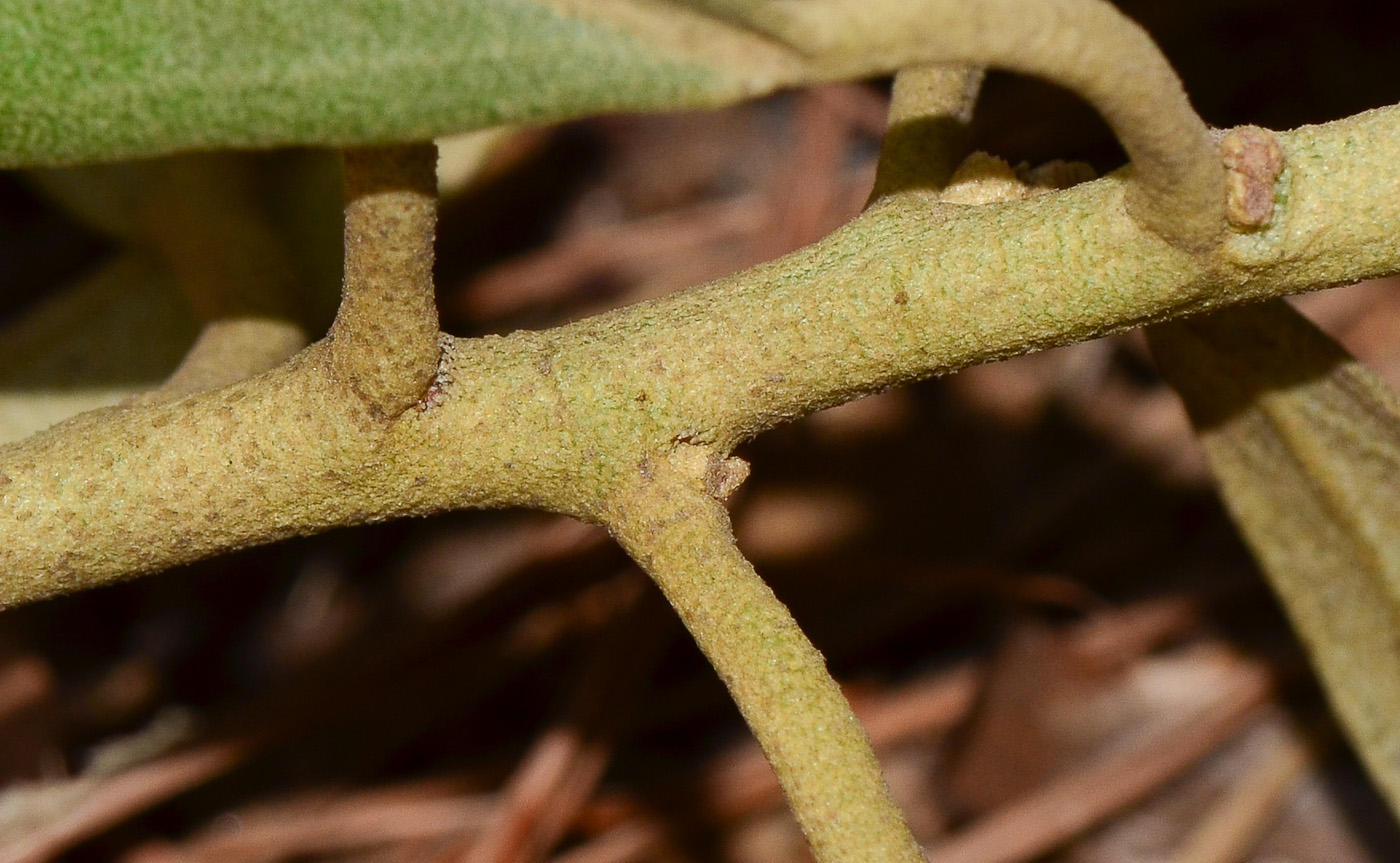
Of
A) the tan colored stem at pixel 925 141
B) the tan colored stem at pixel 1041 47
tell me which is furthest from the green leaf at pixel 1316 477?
the tan colored stem at pixel 1041 47

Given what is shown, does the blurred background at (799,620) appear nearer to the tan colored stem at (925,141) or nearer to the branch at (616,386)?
the branch at (616,386)

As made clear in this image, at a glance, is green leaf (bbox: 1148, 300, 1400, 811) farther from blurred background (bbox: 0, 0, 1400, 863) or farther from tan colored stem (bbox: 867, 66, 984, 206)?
blurred background (bbox: 0, 0, 1400, 863)

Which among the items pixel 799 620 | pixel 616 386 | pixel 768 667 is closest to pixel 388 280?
pixel 616 386

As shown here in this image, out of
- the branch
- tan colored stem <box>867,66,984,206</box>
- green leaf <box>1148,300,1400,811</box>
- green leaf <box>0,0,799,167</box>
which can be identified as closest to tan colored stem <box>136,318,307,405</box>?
the branch

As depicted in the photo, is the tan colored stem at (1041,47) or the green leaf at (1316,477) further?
the green leaf at (1316,477)

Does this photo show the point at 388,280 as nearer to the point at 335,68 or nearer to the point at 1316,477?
the point at 335,68

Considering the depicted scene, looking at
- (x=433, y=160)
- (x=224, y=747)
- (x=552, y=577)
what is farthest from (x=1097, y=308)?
(x=224, y=747)

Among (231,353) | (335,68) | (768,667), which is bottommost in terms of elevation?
(768,667)
